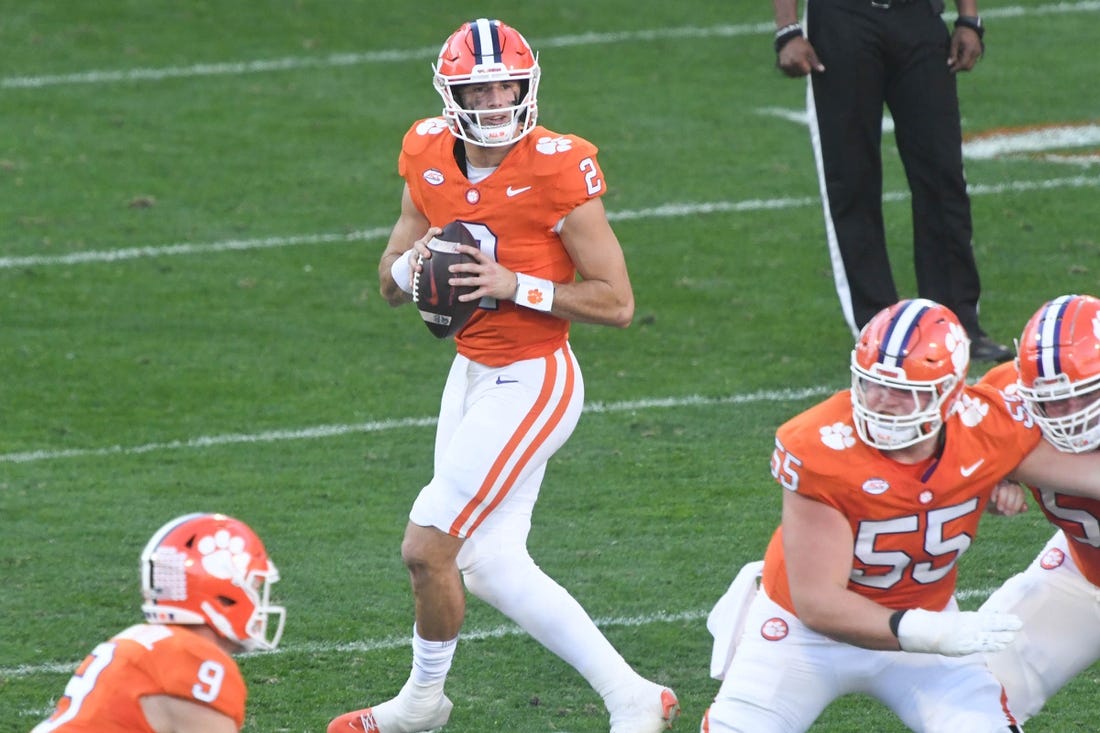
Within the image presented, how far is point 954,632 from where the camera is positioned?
11.7 feet

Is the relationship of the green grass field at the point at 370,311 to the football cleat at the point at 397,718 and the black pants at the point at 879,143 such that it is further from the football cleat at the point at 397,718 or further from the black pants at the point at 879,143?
the black pants at the point at 879,143

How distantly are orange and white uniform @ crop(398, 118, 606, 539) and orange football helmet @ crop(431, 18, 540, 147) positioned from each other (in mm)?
88

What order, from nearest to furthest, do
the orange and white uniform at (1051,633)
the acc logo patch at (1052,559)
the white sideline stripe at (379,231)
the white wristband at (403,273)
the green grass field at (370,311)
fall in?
the orange and white uniform at (1051,633)
the acc logo patch at (1052,559)
the white wristband at (403,273)
the green grass field at (370,311)
the white sideline stripe at (379,231)

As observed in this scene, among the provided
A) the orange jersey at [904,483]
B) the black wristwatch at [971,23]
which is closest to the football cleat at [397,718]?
the orange jersey at [904,483]

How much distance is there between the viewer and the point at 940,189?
7.04 m

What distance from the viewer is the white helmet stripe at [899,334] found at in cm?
368

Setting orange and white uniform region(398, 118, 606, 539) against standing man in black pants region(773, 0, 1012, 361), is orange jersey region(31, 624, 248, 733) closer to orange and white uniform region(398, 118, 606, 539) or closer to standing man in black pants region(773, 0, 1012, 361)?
orange and white uniform region(398, 118, 606, 539)

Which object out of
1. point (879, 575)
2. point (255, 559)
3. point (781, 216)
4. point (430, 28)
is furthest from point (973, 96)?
point (255, 559)

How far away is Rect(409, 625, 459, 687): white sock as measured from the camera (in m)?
4.59

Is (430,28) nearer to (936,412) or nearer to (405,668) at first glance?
(405,668)

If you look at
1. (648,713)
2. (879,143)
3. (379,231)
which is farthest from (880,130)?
(648,713)

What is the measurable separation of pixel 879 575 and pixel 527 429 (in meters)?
1.09

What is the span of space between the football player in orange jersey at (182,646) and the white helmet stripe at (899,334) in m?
1.30

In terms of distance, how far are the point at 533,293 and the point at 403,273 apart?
0.39m
